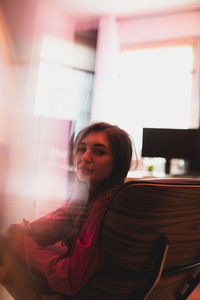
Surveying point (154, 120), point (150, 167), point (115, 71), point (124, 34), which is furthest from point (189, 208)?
point (124, 34)

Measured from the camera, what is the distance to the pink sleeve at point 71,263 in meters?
0.63

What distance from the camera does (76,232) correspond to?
0.81 m

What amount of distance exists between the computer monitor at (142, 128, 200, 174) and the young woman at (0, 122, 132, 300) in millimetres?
2248

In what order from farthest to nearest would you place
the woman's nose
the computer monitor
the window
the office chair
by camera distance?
the window
the computer monitor
the woman's nose
the office chair

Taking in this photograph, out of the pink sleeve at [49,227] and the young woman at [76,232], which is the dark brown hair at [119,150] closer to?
the young woman at [76,232]

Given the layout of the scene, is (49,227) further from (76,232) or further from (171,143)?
(171,143)

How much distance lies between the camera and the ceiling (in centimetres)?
409

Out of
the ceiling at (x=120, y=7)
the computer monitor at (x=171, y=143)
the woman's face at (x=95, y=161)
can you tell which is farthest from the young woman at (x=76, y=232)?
the ceiling at (x=120, y=7)

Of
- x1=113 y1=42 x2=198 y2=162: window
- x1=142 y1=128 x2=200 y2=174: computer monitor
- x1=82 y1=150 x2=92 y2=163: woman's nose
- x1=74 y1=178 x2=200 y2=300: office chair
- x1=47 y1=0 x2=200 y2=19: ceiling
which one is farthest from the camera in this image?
x1=113 y1=42 x2=198 y2=162: window

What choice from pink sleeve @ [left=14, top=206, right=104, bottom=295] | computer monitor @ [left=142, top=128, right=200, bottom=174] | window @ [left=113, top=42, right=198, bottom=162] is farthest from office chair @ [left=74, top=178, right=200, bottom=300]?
window @ [left=113, top=42, right=198, bottom=162]

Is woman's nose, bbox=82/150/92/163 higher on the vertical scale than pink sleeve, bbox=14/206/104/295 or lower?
higher

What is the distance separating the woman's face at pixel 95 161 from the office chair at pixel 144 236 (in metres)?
0.24

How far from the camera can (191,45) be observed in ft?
14.2

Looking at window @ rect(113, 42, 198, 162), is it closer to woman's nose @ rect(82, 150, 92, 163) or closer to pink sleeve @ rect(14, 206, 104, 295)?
woman's nose @ rect(82, 150, 92, 163)
